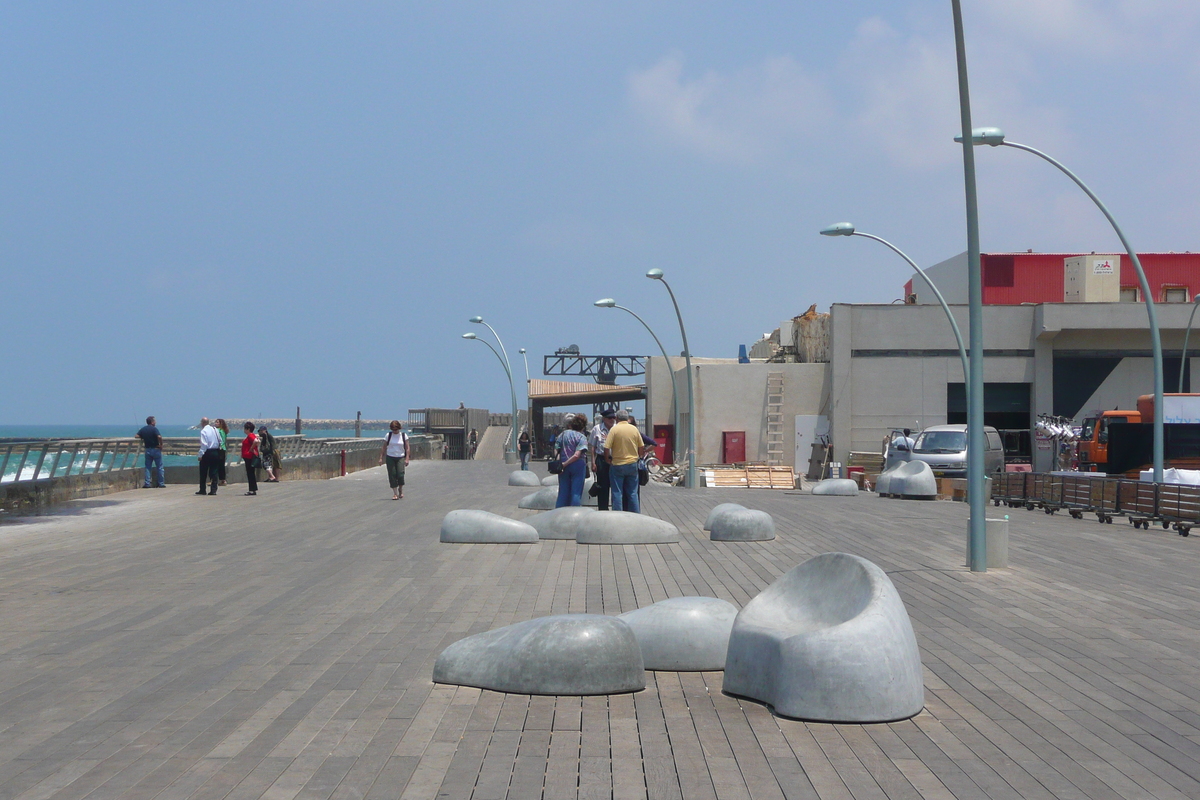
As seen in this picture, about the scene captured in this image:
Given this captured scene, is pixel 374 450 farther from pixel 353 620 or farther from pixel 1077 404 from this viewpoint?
pixel 353 620

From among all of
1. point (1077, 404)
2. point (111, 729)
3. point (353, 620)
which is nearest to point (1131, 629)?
point (353, 620)

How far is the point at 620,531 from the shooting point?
14.3 metres

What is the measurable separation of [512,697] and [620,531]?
780 centimetres

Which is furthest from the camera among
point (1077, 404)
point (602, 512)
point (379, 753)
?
point (1077, 404)

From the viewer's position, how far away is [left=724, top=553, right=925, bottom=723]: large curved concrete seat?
596cm


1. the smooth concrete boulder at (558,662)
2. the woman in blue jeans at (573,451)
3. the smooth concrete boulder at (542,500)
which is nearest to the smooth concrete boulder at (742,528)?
the woman in blue jeans at (573,451)

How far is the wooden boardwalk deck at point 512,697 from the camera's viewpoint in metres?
4.97

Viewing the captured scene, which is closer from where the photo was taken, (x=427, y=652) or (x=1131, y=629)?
(x=427, y=652)

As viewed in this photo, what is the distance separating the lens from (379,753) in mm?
5309

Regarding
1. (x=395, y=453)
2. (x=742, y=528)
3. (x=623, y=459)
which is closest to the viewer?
(x=742, y=528)

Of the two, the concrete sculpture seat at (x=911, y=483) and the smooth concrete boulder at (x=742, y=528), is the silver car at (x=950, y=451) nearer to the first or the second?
the concrete sculpture seat at (x=911, y=483)

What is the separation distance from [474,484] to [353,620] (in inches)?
902

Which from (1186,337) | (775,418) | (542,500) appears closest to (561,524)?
(542,500)

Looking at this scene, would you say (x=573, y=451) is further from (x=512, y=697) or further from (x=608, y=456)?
(x=512, y=697)
